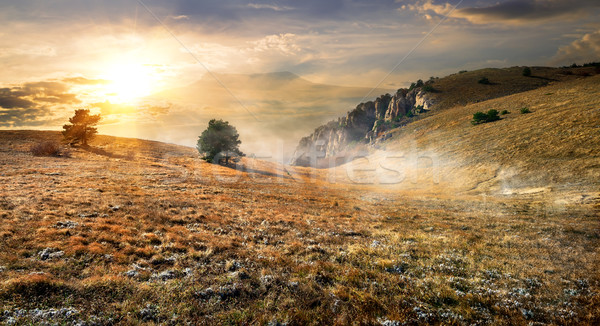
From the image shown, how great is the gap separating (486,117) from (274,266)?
75493 millimetres

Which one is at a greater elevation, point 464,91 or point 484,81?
point 484,81

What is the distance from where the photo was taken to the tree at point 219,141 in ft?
202

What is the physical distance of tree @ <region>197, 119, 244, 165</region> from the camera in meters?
61.6

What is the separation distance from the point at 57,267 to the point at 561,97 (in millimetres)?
92142

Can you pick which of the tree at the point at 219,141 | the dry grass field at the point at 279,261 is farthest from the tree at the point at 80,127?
the dry grass field at the point at 279,261

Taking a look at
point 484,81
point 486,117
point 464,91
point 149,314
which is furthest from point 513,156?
point 484,81

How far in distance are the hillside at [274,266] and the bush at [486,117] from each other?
51.8m

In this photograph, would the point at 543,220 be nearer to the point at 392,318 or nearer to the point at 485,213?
the point at 485,213

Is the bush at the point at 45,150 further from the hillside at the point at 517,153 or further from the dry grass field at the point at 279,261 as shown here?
the hillside at the point at 517,153

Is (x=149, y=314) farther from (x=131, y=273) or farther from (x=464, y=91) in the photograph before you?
(x=464, y=91)

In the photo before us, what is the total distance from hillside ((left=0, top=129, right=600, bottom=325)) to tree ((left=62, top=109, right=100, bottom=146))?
193 ft

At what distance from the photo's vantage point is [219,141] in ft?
205

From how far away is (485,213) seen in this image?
21719 mm

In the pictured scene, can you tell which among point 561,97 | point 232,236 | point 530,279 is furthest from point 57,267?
point 561,97
